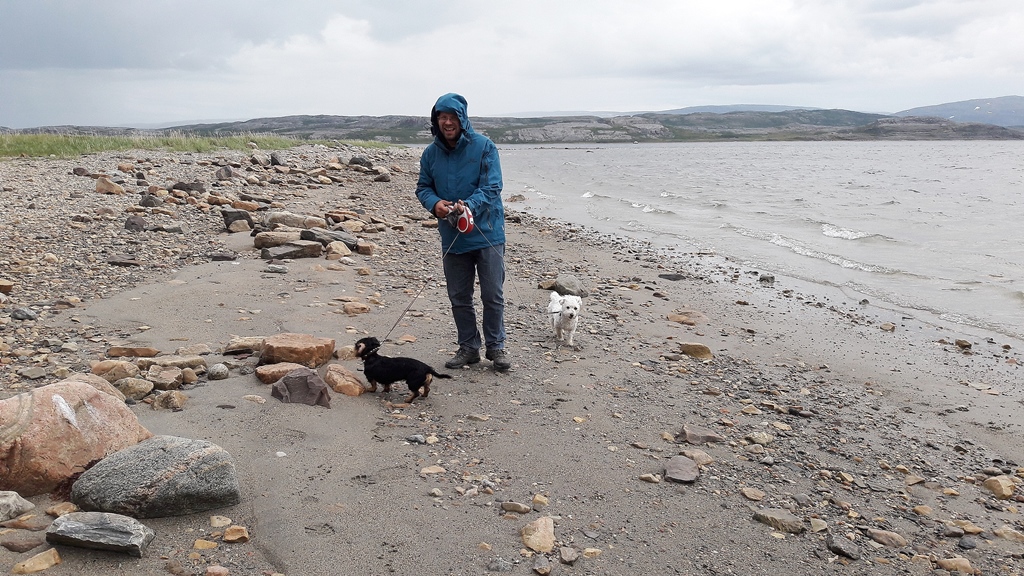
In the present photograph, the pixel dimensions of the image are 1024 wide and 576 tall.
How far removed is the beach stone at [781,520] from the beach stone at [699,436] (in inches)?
38.5

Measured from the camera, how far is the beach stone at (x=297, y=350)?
5395 mm

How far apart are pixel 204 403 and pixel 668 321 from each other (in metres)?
5.94

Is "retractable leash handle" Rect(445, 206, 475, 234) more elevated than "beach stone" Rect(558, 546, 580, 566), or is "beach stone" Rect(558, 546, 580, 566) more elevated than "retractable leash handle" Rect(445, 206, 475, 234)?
"retractable leash handle" Rect(445, 206, 475, 234)

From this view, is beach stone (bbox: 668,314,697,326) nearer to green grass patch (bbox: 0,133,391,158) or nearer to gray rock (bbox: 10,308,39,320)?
gray rock (bbox: 10,308,39,320)

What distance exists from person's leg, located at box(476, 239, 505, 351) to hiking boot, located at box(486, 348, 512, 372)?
1.4 inches

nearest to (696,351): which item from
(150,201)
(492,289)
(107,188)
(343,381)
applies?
(492,289)

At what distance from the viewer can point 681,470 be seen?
4.39 m

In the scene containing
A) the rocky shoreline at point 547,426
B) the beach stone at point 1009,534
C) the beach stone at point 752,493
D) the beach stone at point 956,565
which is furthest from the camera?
the beach stone at point 752,493

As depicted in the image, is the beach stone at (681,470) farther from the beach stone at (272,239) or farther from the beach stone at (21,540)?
the beach stone at (272,239)

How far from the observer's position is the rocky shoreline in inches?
137

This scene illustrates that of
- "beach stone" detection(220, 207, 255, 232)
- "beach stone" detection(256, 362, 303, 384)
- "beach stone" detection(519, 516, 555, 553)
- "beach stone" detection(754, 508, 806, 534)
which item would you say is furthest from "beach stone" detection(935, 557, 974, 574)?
"beach stone" detection(220, 207, 255, 232)

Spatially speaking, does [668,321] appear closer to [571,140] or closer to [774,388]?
[774,388]

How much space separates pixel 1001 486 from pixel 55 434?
5.66m

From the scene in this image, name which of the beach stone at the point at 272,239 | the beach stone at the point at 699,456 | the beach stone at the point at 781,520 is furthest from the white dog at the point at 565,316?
the beach stone at the point at 272,239
